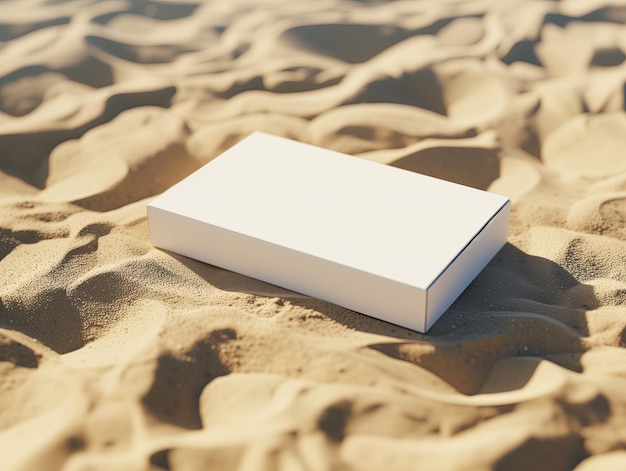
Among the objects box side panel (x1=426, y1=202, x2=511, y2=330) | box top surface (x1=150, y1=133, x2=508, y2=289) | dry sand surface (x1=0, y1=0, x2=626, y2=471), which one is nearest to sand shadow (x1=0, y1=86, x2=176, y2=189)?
dry sand surface (x1=0, y1=0, x2=626, y2=471)

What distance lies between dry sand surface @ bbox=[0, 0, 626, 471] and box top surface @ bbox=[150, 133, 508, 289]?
17 centimetres

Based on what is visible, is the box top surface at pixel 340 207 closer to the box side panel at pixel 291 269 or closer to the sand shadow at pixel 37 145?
the box side panel at pixel 291 269

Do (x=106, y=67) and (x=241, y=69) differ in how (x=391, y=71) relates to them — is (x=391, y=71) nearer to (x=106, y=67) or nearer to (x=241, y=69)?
(x=241, y=69)

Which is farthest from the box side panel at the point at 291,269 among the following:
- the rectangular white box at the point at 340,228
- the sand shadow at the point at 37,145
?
the sand shadow at the point at 37,145

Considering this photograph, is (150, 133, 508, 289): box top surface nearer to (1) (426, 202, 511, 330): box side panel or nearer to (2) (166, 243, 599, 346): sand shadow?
(1) (426, 202, 511, 330): box side panel

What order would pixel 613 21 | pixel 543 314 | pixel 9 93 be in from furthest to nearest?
pixel 613 21
pixel 9 93
pixel 543 314

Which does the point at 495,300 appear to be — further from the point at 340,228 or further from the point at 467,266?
the point at 340,228

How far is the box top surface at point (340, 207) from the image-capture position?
275 centimetres

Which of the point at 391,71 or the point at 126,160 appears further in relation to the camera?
the point at 391,71

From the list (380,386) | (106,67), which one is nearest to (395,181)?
(380,386)

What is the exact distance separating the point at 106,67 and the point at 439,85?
4.72ft

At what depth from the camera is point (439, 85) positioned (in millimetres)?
4156

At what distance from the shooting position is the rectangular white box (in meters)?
2.70

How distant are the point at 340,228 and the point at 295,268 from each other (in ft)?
0.60
